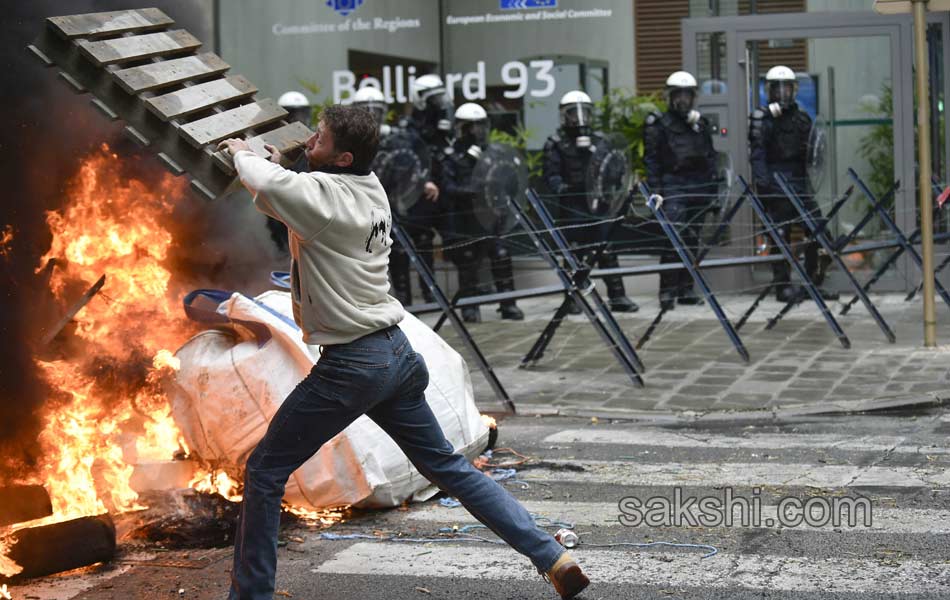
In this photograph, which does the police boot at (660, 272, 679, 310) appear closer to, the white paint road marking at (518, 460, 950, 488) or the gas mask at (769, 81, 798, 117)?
the gas mask at (769, 81, 798, 117)

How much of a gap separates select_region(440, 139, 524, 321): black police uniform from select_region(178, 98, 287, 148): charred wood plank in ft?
16.8

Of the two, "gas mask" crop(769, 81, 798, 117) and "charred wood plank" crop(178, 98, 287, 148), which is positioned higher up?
"gas mask" crop(769, 81, 798, 117)

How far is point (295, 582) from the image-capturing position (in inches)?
188

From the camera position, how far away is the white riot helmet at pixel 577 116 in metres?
12.6

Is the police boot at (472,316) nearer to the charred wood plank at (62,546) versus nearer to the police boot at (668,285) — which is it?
the police boot at (668,285)

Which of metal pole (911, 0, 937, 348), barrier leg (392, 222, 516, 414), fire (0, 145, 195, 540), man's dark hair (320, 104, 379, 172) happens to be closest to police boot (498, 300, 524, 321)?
barrier leg (392, 222, 516, 414)

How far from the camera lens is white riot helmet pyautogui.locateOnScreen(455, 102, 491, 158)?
1241 centimetres

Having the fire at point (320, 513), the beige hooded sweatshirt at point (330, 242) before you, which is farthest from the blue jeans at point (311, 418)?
the fire at point (320, 513)

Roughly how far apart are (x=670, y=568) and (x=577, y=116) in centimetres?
834

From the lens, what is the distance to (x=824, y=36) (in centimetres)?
1312

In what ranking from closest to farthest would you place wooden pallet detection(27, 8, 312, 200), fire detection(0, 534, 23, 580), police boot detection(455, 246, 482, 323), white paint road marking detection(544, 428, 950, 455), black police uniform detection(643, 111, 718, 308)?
fire detection(0, 534, 23, 580)
wooden pallet detection(27, 8, 312, 200)
white paint road marking detection(544, 428, 950, 455)
police boot detection(455, 246, 482, 323)
black police uniform detection(643, 111, 718, 308)

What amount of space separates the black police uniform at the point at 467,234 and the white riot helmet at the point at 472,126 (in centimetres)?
6

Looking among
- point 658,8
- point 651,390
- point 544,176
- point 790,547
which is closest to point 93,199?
point 790,547

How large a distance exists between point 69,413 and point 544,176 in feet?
25.7
